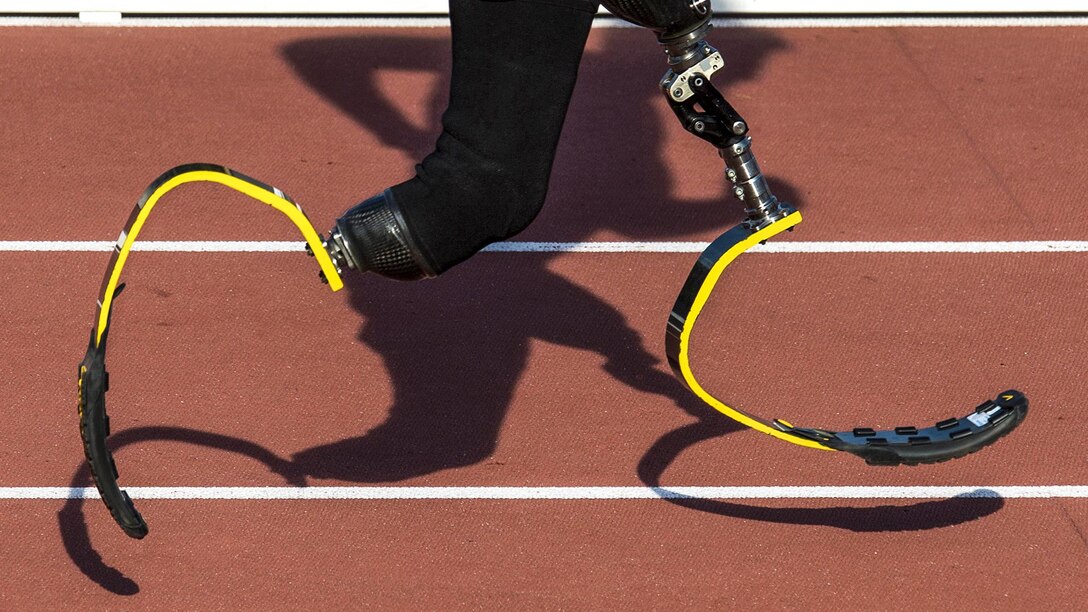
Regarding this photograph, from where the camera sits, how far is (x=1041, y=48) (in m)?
6.78

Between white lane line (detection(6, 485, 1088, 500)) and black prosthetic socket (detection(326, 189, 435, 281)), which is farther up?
black prosthetic socket (detection(326, 189, 435, 281))

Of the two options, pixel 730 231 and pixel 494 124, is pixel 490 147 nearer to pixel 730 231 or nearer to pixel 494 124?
pixel 494 124

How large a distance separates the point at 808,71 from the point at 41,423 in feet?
12.1

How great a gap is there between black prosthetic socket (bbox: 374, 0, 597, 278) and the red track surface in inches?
44.2

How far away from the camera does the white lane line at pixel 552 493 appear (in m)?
4.16

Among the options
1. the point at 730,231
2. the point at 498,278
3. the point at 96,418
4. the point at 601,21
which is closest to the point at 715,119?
the point at 730,231

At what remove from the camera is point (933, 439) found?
3.82 m

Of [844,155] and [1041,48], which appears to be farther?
[1041,48]

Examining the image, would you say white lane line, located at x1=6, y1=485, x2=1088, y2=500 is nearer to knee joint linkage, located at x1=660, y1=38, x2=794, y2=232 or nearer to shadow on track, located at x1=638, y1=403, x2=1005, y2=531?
shadow on track, located at x1=638, y1=403, x2=1005, y2=531

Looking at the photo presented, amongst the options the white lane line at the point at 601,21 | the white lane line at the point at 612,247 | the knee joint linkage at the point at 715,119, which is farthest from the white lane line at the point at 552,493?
the white lane line at the point at 601,21

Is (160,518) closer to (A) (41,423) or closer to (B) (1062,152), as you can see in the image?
(A) (41,423)

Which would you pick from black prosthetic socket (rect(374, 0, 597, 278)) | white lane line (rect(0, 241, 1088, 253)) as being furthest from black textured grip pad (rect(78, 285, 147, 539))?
white lane line (rect(0, 241, 1088, 253))

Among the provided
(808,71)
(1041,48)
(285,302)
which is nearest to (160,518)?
(285,302)

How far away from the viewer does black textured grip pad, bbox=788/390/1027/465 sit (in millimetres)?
3787
